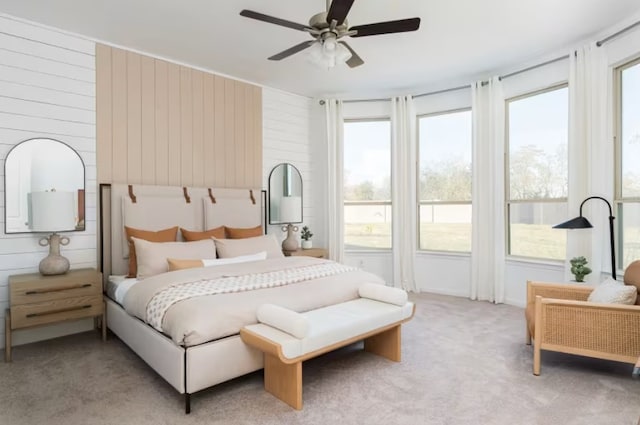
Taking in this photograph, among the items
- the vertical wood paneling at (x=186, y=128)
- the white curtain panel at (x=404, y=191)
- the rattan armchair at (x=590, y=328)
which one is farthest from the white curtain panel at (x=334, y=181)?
the rattan armchair at (x=590, y=328)

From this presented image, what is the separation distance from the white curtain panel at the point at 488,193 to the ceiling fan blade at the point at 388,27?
2.61 m

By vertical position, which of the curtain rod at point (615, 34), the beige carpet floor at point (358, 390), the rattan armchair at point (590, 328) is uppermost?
→ the curtain rod at point (615, 34)

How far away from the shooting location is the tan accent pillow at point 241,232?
178 inches

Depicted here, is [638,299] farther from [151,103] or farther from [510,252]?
[151,103]

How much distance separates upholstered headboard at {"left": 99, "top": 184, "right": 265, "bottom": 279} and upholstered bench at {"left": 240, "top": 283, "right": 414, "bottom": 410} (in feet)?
6.99

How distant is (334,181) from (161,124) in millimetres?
2522

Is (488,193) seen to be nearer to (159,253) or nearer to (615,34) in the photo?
(615,34)

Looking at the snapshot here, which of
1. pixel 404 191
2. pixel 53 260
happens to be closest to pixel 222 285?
pixel 53 260

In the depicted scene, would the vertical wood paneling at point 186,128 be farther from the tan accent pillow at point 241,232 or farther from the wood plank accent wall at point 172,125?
A: the tan accent pillow at point 241,232

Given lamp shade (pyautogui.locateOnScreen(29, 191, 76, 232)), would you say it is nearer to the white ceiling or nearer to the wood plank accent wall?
the wood plank accent wall

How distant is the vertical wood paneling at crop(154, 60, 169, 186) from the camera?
4.26 metres

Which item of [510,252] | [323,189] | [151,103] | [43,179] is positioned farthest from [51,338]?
[510,252]

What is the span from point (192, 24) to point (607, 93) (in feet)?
13.4

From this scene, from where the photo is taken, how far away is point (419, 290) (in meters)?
5.51
